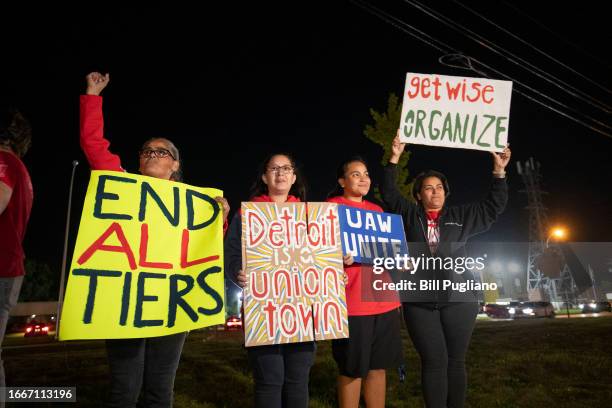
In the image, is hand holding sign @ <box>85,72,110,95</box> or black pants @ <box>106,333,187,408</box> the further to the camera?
hand holding sign @ <box>85,72,110,95</box>

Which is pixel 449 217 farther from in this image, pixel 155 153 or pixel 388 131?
pixel 388 131

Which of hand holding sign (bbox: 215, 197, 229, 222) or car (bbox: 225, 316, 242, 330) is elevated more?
hand holding sign (bbox: 215, 197, 229, 222)

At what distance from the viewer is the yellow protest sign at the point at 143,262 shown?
8.44 ft

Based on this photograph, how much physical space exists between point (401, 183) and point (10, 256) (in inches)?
530

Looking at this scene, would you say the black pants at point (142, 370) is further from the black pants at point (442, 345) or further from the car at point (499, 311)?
the car at point (499, 311)

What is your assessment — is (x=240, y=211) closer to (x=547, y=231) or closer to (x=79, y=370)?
(x=79, y=370)

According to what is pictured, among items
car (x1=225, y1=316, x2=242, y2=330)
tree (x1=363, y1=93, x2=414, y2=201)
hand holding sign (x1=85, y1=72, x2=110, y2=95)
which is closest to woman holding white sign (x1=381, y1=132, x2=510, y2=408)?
hand holding sign (x1=85, y1=72, x2=110, y2=95)

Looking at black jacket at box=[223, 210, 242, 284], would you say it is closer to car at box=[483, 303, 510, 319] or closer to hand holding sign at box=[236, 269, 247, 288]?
hand holding sign at box=[236, 269, 247, 288]

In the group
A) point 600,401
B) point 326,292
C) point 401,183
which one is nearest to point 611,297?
point 401,183

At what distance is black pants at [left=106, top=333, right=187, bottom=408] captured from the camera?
2.51 m

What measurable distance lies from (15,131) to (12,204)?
1.64 ft

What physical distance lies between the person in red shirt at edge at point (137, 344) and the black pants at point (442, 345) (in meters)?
1.78

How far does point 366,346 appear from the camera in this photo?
10.5ft

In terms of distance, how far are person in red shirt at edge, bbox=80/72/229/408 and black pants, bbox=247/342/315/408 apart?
55 cm
